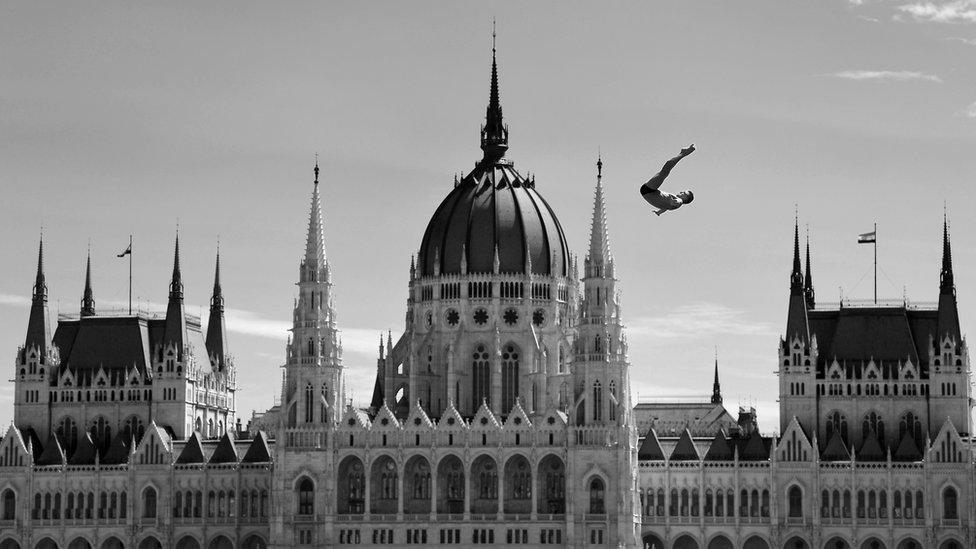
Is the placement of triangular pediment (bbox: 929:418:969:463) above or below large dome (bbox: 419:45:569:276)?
below

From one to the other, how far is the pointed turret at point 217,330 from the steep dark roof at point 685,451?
41144 millimetres

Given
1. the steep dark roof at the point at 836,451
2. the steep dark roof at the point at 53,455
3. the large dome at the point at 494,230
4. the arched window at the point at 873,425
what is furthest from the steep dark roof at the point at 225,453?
the arched window at the point at 873,425

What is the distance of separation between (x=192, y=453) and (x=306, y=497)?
1191 cm

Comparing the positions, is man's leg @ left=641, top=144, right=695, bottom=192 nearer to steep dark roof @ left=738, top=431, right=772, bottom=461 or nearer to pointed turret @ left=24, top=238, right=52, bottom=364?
steep dark roof @ left=738, top=431, right=772, bottom=461

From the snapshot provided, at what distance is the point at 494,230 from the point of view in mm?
168750

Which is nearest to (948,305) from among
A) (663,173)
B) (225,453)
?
(225,453)

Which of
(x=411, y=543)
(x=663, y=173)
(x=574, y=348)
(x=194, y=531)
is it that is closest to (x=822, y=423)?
(x=574, y=348)

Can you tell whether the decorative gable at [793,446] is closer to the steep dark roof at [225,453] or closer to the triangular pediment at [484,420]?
the triangular pediment at [484,420]

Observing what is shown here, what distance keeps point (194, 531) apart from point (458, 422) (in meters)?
22.7

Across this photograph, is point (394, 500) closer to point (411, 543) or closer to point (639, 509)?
point (411, 543)

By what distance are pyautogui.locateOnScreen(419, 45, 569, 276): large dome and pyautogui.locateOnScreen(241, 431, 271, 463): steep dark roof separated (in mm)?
18568

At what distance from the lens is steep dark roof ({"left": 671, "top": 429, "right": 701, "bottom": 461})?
160 m

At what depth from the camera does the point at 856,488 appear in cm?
15550

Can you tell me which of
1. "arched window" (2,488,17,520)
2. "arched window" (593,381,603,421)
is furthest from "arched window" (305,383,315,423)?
"arched window" (2,488,17,520)
